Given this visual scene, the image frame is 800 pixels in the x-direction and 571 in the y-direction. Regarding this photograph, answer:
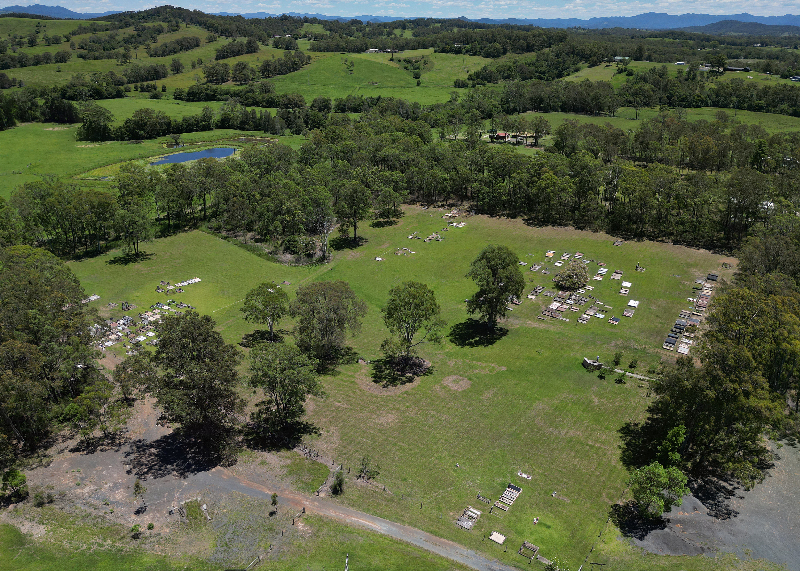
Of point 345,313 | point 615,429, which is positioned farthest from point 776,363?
point 345,313

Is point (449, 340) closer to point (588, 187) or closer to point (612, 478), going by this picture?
point (612, 478)

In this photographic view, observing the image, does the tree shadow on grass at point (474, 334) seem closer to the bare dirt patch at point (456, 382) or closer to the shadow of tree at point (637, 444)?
the bare dirt patch at point (456, 382)

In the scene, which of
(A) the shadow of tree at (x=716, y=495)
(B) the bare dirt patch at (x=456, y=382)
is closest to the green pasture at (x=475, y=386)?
(B) the bare dirt patch at (x=456, y=382)

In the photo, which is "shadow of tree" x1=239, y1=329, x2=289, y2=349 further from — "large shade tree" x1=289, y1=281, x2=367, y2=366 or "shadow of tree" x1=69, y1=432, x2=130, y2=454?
"shadow of tree" x1=69, y1=432, x2=130, y2=454

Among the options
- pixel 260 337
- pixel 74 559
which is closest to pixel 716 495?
pixel 74 559

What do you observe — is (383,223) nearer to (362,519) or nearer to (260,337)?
(260,337)
